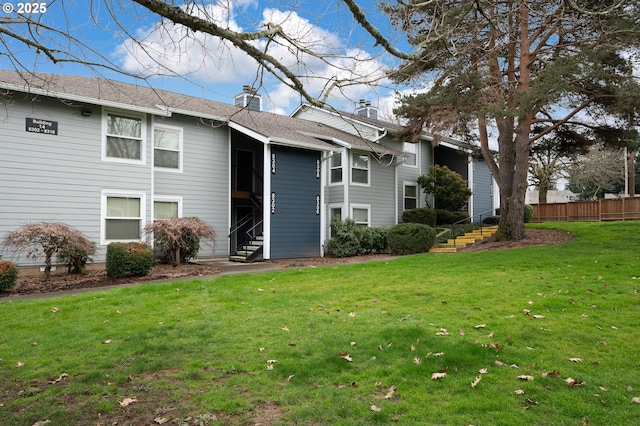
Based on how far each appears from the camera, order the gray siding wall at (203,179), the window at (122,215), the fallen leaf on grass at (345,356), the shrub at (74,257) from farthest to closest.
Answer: the gray siding wall at (203,179), the window at (122,215), the shrub at (74,257), the fallen leaf on grass at (345,356)

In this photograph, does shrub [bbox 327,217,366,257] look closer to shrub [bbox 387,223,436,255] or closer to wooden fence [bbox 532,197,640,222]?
shrub [bbox 387,223,436,255]

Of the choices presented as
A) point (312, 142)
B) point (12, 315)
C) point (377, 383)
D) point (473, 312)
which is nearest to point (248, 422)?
point (377, 383)

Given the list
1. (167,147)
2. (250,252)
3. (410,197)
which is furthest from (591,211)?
(167,147)

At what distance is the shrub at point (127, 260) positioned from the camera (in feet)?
36.7

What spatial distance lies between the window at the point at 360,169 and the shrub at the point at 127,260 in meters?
10.4

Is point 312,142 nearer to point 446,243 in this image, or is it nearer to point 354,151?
point 354,151

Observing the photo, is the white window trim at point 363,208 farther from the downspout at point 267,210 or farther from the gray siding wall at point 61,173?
the gray siding wall at point 61,173

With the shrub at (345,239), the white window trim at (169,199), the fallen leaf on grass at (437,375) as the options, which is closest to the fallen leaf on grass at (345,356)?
the fallen leaf on grass at (437,375)

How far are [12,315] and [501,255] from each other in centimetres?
1238

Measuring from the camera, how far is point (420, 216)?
69.2ft

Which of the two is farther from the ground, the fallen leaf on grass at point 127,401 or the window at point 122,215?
the window at point 122,215

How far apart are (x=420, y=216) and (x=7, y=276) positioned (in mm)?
16510

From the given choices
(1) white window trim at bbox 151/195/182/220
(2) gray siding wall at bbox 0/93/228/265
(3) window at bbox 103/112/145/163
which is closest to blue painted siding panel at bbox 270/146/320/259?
(1) white window trim at bbox 151/195/182/220

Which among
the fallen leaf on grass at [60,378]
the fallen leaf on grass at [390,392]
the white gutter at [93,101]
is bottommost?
the fallen leaf on grass at [60,378]
